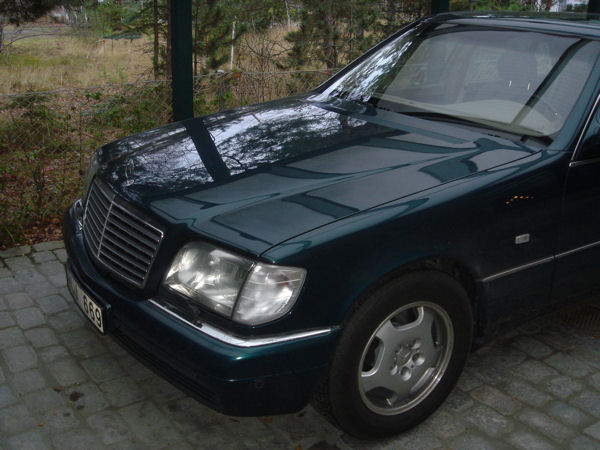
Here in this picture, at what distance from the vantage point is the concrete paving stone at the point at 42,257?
466 cm

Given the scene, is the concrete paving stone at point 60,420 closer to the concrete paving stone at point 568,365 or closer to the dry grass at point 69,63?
the concrete paving stone at point 568,365

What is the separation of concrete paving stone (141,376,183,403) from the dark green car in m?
0.55

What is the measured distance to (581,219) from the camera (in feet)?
10.3

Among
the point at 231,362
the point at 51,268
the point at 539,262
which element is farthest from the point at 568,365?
the point at 51,268

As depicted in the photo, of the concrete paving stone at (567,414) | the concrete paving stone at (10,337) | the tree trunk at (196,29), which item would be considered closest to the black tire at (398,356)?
the concrete paving stone at (567,414)

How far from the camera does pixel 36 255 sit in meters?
4.74

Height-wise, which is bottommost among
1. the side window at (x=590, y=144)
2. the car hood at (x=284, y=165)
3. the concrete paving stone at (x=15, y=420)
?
the concrete paving stone at (x=15, y=420)

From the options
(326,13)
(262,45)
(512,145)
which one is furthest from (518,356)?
(326,13)

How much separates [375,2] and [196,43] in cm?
327

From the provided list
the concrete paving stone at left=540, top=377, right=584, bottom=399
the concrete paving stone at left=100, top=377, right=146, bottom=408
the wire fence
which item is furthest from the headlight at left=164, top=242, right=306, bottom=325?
the wire fence

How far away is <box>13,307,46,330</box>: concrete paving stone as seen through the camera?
3.83m

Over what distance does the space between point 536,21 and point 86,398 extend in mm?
3073

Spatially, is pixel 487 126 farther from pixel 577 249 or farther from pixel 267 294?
pixel 267 294

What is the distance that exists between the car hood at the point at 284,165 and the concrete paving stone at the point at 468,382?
1.14 m
